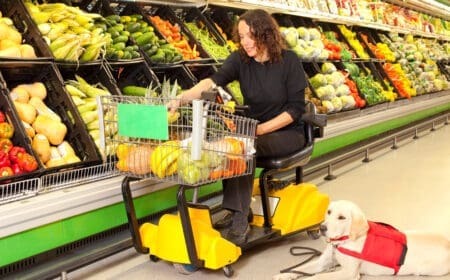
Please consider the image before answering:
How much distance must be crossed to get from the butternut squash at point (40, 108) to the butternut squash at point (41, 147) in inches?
6.5

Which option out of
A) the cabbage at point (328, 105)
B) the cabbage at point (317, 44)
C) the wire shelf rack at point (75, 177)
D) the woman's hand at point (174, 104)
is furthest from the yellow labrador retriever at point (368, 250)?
the cabbage at point (317, 44)

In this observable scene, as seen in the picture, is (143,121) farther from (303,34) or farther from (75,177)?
(303,34)

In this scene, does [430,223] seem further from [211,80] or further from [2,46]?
[2,46]

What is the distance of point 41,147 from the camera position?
2938mm

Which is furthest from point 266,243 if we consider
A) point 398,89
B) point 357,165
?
point 398,89

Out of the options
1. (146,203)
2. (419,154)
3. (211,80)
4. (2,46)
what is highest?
(2,46)

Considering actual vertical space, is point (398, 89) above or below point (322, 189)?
above

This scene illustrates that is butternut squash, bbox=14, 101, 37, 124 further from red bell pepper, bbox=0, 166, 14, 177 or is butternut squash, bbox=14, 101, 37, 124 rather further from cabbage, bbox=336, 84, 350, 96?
cabbage, bbox=336, 84, 350, 96

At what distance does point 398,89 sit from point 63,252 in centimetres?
623

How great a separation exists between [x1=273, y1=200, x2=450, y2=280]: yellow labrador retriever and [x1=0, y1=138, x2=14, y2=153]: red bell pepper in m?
1.44

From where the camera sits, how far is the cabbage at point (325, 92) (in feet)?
19.6

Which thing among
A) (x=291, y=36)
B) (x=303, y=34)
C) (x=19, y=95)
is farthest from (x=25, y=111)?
(x=303, y=34)

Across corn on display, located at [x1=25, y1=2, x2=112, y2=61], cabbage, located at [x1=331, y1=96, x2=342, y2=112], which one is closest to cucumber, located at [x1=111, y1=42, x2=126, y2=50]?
corn on display, located at [x1=25, y1=2, x2=112, y2=61]

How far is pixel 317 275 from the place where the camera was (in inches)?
111
